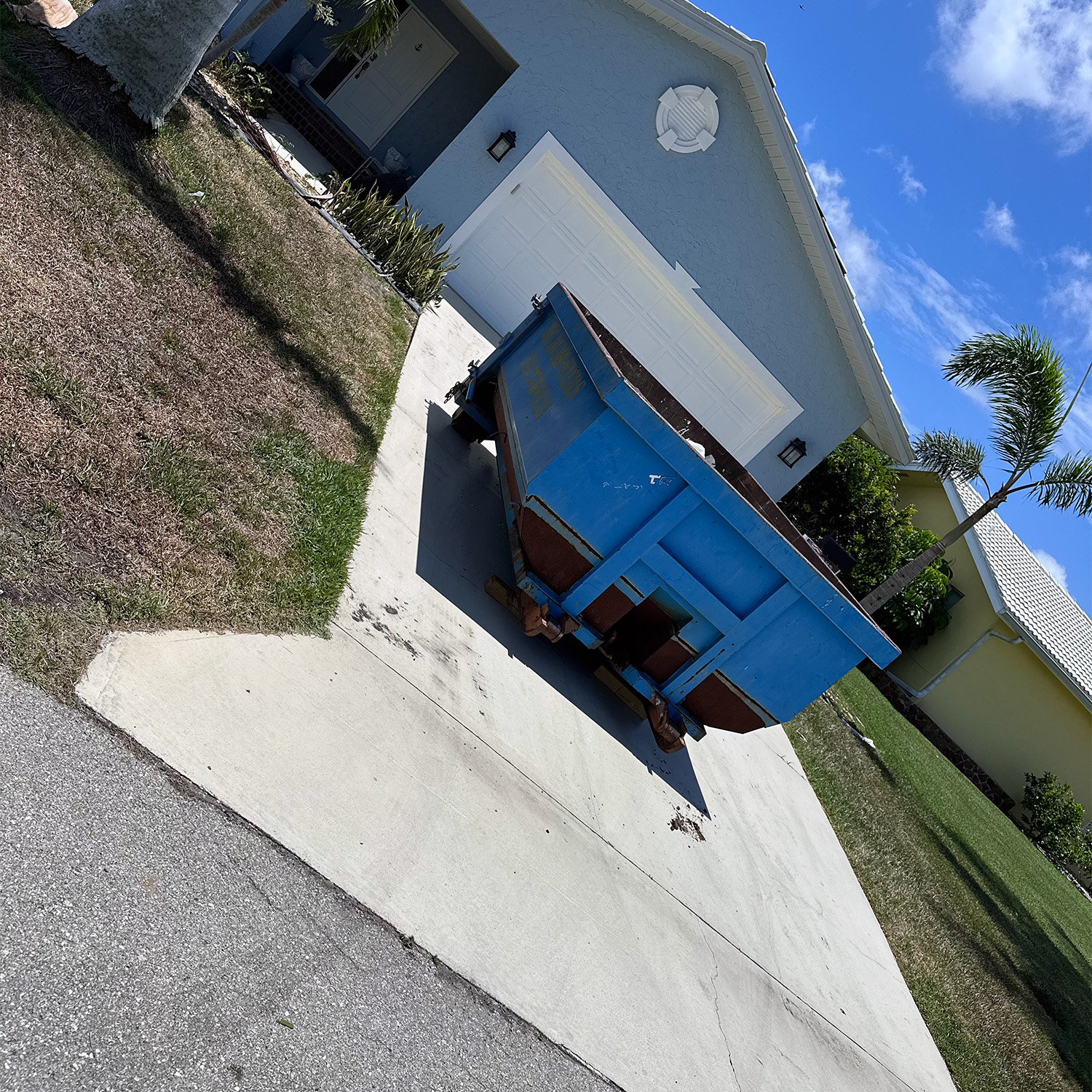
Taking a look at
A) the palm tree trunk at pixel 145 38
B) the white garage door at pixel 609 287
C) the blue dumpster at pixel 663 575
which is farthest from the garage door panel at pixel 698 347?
the palm tree trunk at pixel 145 38

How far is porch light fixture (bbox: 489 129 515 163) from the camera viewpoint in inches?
501

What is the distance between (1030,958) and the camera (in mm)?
9016

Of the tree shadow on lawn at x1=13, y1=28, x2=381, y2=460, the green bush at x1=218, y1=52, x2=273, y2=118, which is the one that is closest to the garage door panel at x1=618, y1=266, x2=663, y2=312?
the green bush at x1=218, y1=52, x2=273, y2=118

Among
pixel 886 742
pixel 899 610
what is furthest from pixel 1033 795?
pixel 886 742

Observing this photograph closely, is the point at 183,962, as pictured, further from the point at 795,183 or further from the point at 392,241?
the point at 795,183

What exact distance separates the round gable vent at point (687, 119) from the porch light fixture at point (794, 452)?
177 inches

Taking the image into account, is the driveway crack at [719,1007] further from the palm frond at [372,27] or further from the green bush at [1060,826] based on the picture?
the green bush at [1060,826]

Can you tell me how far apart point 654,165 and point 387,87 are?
547 cm

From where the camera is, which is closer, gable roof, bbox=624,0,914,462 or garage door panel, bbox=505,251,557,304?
gable roof, bbox=624,0,914,462

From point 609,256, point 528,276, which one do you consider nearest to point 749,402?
point 609,256

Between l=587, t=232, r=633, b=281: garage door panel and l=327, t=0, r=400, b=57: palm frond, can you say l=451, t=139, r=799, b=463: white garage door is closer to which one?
l=587, t=232, r=633, b=281: garage door panel

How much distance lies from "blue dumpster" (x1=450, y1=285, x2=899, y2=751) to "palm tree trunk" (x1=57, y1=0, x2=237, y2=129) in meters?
3.76

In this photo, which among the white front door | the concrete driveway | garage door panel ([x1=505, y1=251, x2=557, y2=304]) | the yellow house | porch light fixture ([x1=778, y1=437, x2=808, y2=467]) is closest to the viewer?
the concrete driveway

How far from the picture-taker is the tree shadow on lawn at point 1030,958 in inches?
305
